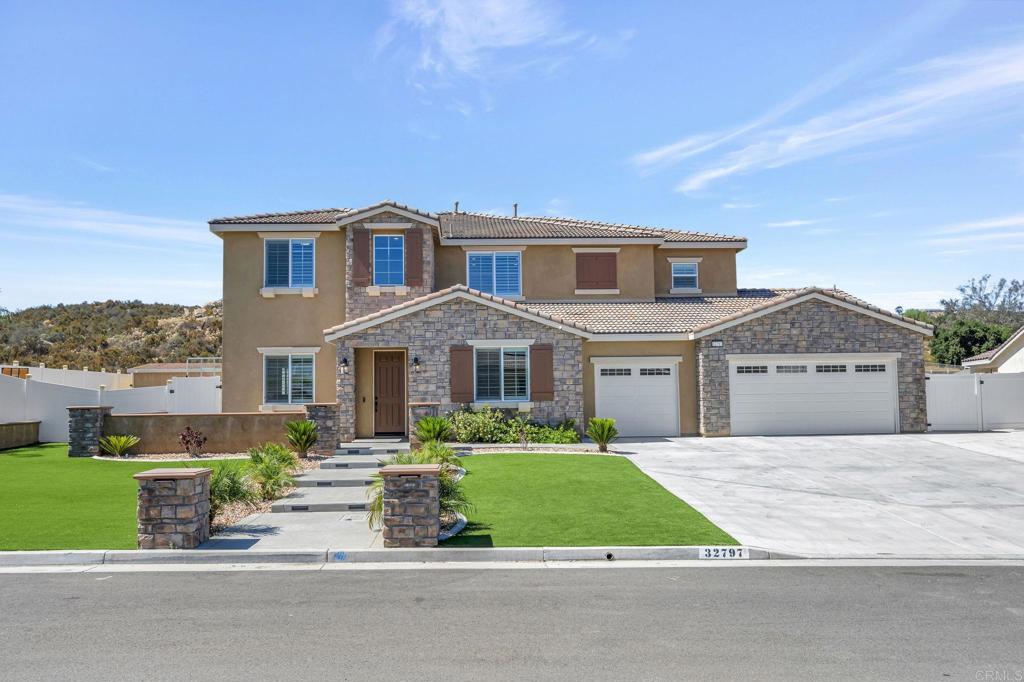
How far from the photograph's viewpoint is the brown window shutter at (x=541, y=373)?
68.2 ft

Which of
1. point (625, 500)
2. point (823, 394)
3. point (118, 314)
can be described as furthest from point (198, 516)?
point (118, 314)

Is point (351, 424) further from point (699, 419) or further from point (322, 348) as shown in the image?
point (699, 419)

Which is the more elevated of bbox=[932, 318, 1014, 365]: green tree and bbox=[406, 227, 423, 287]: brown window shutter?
bbox=[406, 227, 423, 287]: brown window shutter

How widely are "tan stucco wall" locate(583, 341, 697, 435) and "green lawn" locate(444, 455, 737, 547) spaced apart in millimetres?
6339

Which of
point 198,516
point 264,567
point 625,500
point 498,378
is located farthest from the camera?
point 498,378

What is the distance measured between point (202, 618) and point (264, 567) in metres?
2.09

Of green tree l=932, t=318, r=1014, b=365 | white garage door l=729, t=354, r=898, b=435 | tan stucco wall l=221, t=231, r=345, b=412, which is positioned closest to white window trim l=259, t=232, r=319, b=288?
tan stucco wall l=221, t=231, r=345, b=412

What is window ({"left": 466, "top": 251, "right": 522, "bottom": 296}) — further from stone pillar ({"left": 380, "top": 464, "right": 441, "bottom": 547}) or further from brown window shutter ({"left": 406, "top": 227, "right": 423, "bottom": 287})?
stone pillar ({"left": 380, "top": 464, "right": 441, "bottom": 547})

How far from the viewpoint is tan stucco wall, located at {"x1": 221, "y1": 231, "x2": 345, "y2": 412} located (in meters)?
22.6

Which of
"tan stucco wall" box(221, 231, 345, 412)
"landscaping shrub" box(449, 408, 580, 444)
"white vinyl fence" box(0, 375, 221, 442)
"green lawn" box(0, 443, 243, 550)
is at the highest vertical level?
"tan stucco wall" box(221, 231, 345, 412)

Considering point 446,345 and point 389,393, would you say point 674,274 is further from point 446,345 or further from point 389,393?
point 389,393

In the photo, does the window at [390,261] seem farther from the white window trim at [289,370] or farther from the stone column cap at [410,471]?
the stone column cap at [410,471]

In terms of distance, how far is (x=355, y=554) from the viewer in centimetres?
941

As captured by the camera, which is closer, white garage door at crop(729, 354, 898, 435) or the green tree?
white garage door at crop(729, 354, 898, 435)
